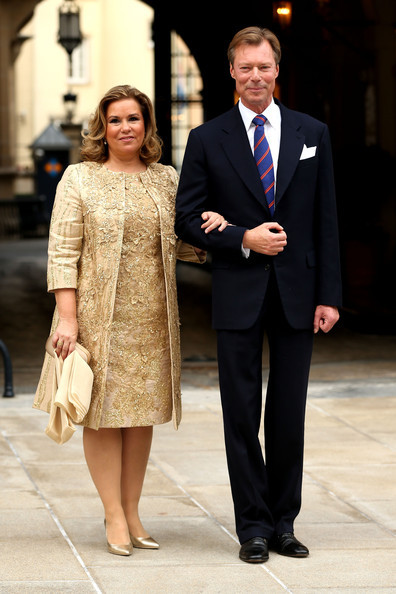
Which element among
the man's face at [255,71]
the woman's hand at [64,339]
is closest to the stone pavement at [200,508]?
the woman's hand at [64,339]

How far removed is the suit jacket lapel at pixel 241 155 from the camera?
4.69m

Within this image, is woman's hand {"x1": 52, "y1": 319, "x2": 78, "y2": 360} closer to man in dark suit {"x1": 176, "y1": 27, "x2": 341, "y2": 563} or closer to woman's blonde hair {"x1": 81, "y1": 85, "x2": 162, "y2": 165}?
man in dark suit {"x1": 176, "y1": 27, "x2": 341, "y2": 563}

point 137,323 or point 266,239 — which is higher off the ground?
point 266,239

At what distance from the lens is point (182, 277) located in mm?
19047

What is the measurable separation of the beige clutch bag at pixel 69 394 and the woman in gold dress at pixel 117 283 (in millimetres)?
75

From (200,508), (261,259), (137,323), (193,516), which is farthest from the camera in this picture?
(200,508)

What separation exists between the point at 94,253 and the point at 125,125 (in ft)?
1.72

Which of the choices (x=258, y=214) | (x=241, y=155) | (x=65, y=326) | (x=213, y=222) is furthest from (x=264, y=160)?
(x=65, y=326)

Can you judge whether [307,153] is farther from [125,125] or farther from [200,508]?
[200,508]

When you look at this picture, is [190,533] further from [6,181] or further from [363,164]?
[6,181]

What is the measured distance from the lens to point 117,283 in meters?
4.80

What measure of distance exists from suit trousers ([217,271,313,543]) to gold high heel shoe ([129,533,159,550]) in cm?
36

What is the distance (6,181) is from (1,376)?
2326cm

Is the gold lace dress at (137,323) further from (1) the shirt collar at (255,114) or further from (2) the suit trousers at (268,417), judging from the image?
(1) the shirt collar at (255,114)
